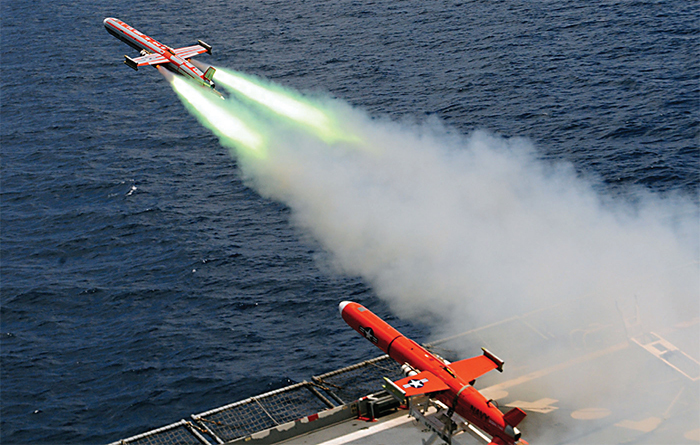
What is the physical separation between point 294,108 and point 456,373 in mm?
55706

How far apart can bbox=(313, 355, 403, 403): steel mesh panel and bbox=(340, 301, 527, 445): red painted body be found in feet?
14.3

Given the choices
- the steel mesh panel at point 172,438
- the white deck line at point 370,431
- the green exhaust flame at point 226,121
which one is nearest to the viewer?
the white deck line at point 370,431

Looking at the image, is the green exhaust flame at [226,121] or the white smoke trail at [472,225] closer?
the white smoke trail at [472,225]

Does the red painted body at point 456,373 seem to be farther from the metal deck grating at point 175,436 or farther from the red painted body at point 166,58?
the red painted body at point 166,58

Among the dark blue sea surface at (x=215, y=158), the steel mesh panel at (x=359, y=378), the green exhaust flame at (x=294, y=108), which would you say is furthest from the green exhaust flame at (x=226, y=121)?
the steel mesh panel at (x=359, y=378)

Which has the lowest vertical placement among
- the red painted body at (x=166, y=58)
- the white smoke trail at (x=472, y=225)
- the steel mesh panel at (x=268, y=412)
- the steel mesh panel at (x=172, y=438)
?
the steel mesh panel at (x=172, y=438)

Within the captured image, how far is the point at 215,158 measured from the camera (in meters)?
103

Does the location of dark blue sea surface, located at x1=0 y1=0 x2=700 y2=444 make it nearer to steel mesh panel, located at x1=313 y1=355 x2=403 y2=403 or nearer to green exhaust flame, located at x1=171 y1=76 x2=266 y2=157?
green exhaust flame, located at x1=171 y1=76 x2=266 y2=157

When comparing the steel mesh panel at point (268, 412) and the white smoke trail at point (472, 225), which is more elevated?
the white smoke trail at point (472, 225)

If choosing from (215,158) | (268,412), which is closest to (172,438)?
(268,412)

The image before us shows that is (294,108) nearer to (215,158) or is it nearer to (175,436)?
(215,158)

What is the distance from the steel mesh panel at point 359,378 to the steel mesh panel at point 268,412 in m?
2.03

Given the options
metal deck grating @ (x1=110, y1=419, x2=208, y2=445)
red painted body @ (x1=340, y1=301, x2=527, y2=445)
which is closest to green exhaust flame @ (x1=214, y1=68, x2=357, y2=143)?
red painted body @ (x1=340, y1=301, x2=527, y2=445)

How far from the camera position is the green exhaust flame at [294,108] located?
3787 inches
